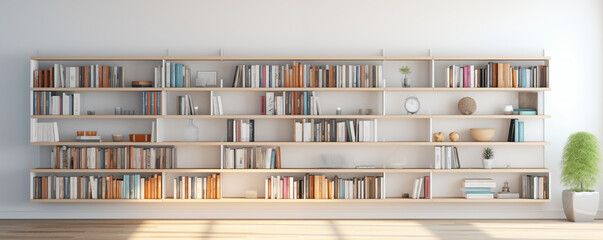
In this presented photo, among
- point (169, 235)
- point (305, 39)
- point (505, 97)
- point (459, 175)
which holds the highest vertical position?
point (305, 39)

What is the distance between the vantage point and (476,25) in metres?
6.72

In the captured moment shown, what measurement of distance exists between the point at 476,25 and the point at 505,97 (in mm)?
883

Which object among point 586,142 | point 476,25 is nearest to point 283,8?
point 476,25

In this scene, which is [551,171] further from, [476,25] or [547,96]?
[476,25]

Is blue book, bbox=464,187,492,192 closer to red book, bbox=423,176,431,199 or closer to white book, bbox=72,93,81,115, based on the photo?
red book, bbox=423,176,431,199

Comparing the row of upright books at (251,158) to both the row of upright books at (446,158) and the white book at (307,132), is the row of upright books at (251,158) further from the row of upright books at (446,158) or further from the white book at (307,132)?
the row of upright books at (446,158)

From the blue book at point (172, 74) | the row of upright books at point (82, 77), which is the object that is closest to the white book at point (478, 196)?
the blue book at point (172, 74)

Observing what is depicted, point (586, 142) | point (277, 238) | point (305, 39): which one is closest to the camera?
point (277, 238)

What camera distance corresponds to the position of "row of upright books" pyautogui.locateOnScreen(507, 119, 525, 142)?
6527 millimetres

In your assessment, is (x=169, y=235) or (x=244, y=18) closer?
(x=169, y=235)

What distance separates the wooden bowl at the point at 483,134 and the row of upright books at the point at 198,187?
289 cm

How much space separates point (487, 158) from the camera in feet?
21.6

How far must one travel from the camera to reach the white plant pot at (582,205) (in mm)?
6328

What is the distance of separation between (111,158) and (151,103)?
756 mm
